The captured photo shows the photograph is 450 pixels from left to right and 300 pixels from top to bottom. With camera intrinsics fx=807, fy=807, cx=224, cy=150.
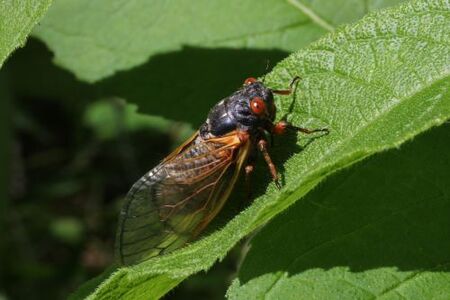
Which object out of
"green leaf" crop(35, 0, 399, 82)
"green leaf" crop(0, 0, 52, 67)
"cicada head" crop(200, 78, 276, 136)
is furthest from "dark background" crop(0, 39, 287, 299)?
"green leaf" crop(0, 0, 52, 67)

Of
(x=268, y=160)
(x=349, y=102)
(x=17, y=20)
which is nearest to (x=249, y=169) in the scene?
(x=268, y=160)

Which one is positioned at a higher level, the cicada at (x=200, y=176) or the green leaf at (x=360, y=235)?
the cicada at (x=200, y=176)

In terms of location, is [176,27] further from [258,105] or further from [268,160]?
[268,160]

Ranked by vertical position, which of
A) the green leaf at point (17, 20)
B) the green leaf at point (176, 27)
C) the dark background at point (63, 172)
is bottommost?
the dark background at point (63, 172)

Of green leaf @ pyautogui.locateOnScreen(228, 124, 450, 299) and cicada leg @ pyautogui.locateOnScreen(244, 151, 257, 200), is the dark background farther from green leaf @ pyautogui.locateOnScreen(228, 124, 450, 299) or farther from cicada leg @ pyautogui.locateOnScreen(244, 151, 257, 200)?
green leaf @ pyautogui.locateOnScreen(228, 124, 450, 299)

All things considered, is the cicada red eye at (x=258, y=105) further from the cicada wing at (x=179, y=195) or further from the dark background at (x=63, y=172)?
the dark background at (x=63, y=172)

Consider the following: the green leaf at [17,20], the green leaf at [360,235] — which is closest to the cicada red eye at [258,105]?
the green leaf at [360,235]

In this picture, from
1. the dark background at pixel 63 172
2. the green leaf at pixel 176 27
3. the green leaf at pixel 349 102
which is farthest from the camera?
the dark background at pixel 63 172
